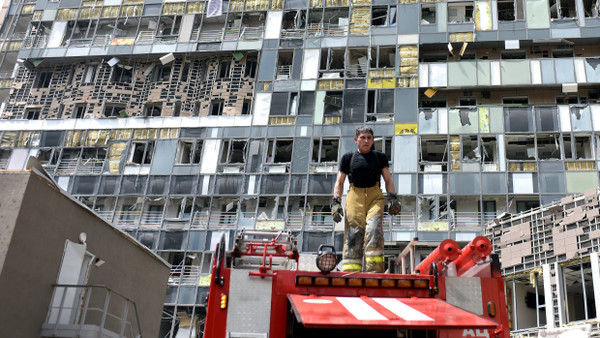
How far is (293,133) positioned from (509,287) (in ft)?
51.0

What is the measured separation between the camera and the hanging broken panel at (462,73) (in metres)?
37.4

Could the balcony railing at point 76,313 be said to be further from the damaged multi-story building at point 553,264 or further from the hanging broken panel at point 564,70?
the hanging broken panel at point 564,70

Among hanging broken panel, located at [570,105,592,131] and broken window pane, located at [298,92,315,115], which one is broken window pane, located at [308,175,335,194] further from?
hanging broken panel, located at [570,105,592,131]

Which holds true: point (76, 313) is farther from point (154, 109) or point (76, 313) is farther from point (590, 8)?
point (590, 8)

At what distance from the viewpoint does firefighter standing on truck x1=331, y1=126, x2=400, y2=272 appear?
7945 millimetres

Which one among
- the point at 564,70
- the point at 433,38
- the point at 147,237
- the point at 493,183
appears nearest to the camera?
the point at 493,183

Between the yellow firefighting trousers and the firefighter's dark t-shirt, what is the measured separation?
10 centimetres

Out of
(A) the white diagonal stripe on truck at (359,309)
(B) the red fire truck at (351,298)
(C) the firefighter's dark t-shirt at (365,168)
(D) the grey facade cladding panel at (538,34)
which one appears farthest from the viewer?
(D) the grey facade cladding panel at (538,34)

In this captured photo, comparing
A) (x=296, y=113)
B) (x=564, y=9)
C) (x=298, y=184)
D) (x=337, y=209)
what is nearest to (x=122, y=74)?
(x=296, y=113)

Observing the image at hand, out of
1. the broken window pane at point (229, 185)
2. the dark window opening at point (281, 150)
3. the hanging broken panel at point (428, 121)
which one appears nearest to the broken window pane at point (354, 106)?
the hanging broken panel at point (428, 121)

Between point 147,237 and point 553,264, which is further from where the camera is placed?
point 147,237

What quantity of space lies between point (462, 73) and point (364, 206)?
31343 mm

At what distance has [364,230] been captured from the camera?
8258 mm

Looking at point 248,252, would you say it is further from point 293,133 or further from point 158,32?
point 158,32
